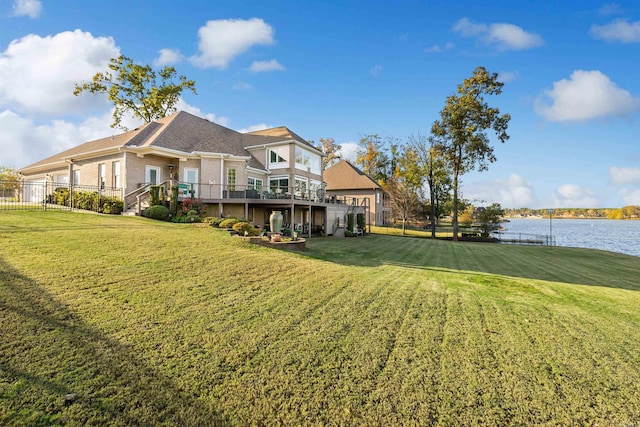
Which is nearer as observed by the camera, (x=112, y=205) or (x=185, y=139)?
(x=112, y=205)

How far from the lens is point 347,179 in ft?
132

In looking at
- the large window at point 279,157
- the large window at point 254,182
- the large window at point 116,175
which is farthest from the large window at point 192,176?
the large window at point 279,157

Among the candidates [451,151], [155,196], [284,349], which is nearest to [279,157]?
[155,196]

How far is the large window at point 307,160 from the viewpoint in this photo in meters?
24.0

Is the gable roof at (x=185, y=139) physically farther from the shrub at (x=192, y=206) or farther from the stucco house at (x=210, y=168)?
the shrub at (x=192, y=206)

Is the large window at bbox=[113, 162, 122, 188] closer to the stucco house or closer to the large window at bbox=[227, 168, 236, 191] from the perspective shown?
the stucco house

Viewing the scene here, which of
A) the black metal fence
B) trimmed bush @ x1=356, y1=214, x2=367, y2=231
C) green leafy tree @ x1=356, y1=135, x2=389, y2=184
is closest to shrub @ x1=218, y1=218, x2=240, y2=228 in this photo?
the black metal fence

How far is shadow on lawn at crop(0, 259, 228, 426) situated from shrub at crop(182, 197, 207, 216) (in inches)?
488

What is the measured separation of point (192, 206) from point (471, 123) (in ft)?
89.6

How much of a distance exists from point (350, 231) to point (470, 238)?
52.6 ft

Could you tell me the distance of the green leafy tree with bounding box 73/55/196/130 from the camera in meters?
30.6

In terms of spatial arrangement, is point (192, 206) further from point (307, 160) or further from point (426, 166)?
point (426, 166)

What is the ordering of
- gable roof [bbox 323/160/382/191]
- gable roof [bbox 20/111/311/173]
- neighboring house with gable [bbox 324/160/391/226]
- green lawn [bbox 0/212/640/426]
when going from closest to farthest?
1. green lawn [bbox 0/212/640/426]
2. gable roof [bbox 20/111/311/173]
3. neighboring house with gable [bbox 324/160/391/226]
4. gable roof [bbox 323/160/382/191]

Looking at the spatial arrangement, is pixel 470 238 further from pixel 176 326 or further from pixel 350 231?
pixel 176 326
